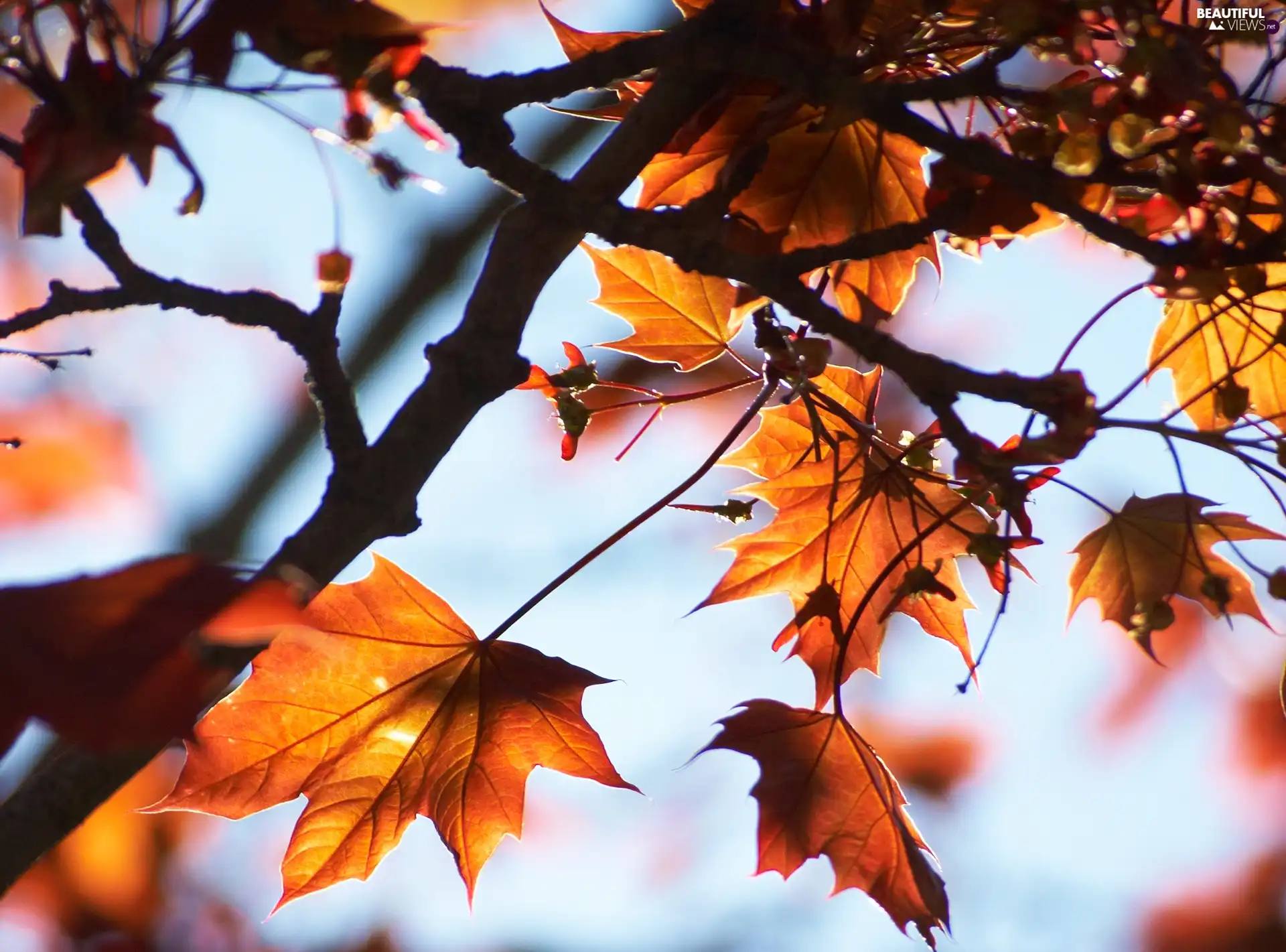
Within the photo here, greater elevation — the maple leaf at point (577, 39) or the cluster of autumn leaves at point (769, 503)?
the maple leaf at point (577, 39)

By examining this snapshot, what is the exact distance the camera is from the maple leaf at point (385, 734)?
758 millimetres

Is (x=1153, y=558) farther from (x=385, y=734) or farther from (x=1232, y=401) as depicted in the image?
(x=385, y=734)

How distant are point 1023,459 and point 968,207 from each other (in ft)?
0.53

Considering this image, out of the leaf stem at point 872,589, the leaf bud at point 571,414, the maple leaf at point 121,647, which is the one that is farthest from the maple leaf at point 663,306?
the maple leaf at point 121,647

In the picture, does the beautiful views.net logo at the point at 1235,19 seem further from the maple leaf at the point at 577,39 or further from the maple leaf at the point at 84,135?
the maple leaf at the point at 84,135

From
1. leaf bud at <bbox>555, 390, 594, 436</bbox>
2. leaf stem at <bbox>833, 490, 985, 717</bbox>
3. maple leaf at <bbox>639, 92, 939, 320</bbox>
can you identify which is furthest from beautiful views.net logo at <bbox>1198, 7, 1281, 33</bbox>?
leaf bud at <bbox>555, 390, 594, 436</bbox>

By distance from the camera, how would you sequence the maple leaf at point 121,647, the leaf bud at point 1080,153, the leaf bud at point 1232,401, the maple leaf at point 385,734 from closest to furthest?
the maple leaf at point 121,647 → the leaf bud at point 1080,153 → the leaf bud at point 1232,401 → the maple leaf at point 385,734

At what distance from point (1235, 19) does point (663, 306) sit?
1.48ft

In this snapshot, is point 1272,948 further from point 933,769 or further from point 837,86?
point 837,86

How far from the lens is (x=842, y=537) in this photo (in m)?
0.90

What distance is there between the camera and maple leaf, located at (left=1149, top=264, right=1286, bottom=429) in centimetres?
82

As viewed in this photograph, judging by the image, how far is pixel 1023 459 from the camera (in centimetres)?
54

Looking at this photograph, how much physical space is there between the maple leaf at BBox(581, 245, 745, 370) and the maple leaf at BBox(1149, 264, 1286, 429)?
352 millimetres

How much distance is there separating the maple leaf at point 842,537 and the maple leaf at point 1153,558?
0.36 feet
